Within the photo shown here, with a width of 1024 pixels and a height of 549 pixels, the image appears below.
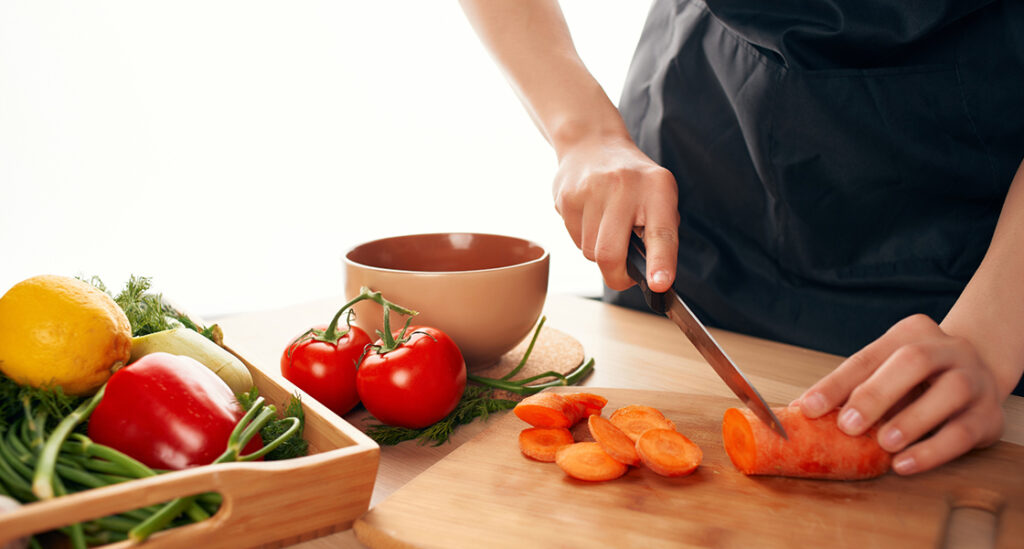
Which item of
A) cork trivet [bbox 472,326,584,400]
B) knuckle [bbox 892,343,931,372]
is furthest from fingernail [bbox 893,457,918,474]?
cork trivet [bbox 472,326,584,400]

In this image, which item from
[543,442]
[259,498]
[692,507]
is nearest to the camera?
[259,498]

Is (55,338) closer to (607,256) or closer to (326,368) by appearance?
(326,368)

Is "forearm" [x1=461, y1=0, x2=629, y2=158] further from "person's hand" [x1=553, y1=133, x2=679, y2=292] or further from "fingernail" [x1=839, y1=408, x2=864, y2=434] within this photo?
"fingernail" [x1=839, y1=408, x2=864, y2=434]

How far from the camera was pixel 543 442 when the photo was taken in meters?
0.89

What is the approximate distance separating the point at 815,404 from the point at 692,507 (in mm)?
215

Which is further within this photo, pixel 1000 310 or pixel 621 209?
pixel 621 209

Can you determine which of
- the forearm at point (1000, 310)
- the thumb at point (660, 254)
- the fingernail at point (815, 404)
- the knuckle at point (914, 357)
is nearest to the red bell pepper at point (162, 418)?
the thumb at point (660, 254)

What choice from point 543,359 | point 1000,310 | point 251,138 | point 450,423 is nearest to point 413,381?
point 450,423

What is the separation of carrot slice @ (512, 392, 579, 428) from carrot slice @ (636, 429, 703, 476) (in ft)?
0.38

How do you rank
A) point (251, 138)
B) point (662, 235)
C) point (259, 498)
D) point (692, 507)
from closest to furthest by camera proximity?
point (259, 498)
point (692, 507)
point (662, 235)
point (251, 138)

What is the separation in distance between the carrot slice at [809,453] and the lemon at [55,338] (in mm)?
738

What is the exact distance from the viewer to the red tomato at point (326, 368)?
984mm

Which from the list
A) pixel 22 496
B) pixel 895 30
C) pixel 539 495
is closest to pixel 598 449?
pixel 539 495

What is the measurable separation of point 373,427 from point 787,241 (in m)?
0.86
